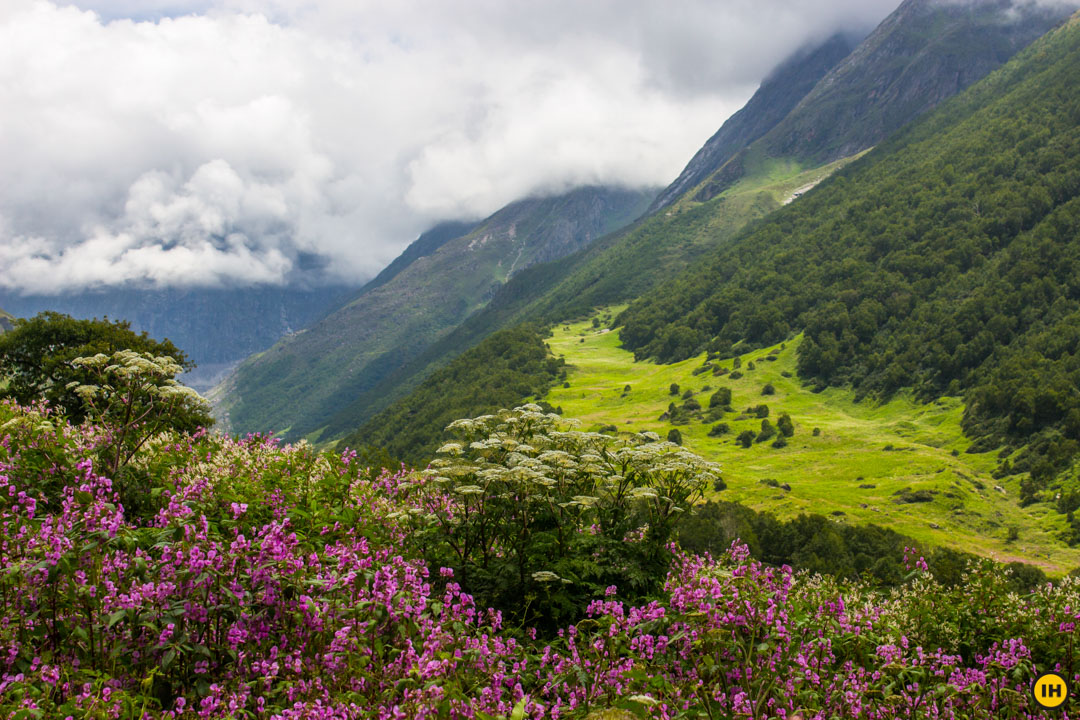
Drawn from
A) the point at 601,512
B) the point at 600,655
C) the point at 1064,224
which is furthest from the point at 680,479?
the point at 1064,224

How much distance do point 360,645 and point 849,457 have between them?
311 feet

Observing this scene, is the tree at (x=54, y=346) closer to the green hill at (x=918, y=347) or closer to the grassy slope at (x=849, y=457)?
the grassy slope at (x=849, y=457)

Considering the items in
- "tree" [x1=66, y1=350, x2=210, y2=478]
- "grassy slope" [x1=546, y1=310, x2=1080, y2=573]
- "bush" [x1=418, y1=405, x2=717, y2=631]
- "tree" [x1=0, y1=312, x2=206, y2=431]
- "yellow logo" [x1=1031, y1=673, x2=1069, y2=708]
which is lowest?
"grassy slope" [x1=546, y1=310, x2=1080, y2=573]

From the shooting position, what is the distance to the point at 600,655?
18.8 feet

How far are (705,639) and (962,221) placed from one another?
17839 centimetres

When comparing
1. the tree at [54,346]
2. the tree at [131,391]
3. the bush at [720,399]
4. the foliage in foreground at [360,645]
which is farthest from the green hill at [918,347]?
the tree at [131,391]

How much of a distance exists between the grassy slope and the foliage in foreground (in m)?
57.7

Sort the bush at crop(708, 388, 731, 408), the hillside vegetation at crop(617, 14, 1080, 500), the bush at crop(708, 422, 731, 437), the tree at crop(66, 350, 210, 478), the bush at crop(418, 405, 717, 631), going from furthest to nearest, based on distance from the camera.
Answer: the bush at crop(708, 388, 731, 408)
the bush at crop(708, 422, 731, 437)
the hillside vegetation at crop(617, 14, 1080, 500)
the tree at crop(66, 350, 210, 478)
the bush at crop(418, 405, 717, 631)

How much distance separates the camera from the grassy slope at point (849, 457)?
61.9 m

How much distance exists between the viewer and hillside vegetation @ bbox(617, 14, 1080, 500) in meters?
93.9

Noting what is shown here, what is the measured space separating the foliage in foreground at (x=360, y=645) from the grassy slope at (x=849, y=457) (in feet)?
189

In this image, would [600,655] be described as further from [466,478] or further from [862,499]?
[862,499]

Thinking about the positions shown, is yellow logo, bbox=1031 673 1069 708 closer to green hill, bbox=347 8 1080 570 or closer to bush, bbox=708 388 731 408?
green hill, bbox=347 8 1080 570

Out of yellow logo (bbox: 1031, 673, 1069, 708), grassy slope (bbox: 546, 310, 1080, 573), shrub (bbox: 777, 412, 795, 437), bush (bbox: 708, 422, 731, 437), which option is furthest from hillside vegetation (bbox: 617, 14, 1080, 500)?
yellow logo (bbox: 1031, 673, 1069, 708)
